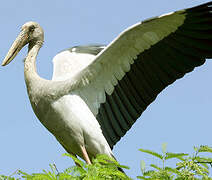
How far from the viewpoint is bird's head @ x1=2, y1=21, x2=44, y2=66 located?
701cm

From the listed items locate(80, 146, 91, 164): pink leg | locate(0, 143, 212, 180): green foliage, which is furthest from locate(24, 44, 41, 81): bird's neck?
locate(0, 143, 212, 180): green foliage

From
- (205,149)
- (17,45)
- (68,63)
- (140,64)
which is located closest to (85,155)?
(140,64)

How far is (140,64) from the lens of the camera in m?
6.36

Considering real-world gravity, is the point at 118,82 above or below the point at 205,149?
below

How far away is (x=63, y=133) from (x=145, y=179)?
334cm

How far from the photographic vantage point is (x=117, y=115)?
6.55m

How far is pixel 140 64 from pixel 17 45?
184 cm

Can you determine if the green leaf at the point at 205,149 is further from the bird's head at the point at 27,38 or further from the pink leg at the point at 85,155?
the bird's head at the point at 27,38

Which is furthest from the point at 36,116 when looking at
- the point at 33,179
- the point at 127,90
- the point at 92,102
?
the point at 33,179

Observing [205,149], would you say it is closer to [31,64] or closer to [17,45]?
[31,64]

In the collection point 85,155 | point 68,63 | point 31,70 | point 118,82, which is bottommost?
point 85,155

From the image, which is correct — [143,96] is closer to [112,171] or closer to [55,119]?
[55,119]

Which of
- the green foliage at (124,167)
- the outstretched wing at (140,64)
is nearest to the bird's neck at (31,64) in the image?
the outstretched wing at (140,64)

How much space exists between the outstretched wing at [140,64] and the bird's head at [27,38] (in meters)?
1.28
